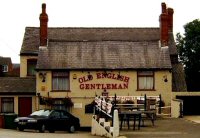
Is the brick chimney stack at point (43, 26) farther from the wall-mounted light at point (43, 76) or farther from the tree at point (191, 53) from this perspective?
the tree at point (191, 53)

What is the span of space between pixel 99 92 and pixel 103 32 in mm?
11672

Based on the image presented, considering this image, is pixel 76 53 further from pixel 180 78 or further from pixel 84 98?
pixel 180 78

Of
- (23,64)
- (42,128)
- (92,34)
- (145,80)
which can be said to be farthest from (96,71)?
(42,128)

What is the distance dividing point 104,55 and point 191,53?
26.2 meters

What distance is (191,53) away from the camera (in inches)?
2815

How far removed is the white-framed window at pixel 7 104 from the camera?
156ft

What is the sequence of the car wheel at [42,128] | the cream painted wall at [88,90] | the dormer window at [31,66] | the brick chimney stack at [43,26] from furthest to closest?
the dormer window at [31,66] → the brick chimney stack at [43,26] → the cream painted wall at [88,90] → the car wheel at [42,128]

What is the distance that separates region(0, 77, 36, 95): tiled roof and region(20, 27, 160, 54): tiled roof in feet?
17.3

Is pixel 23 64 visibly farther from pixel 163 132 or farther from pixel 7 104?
pixel 163 132

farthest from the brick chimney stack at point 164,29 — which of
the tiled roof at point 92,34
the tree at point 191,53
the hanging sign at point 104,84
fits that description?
the tree at point 191,53

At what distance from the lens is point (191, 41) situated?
7144 cm

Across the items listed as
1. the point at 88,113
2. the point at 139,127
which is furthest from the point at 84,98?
the point at 139,127

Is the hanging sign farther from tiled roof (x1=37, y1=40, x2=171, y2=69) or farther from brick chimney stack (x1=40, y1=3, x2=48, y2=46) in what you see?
brick chimney stack (x1=40, y1=3, x2=48, y2=46)

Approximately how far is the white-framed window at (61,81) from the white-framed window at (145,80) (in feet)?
19.2
